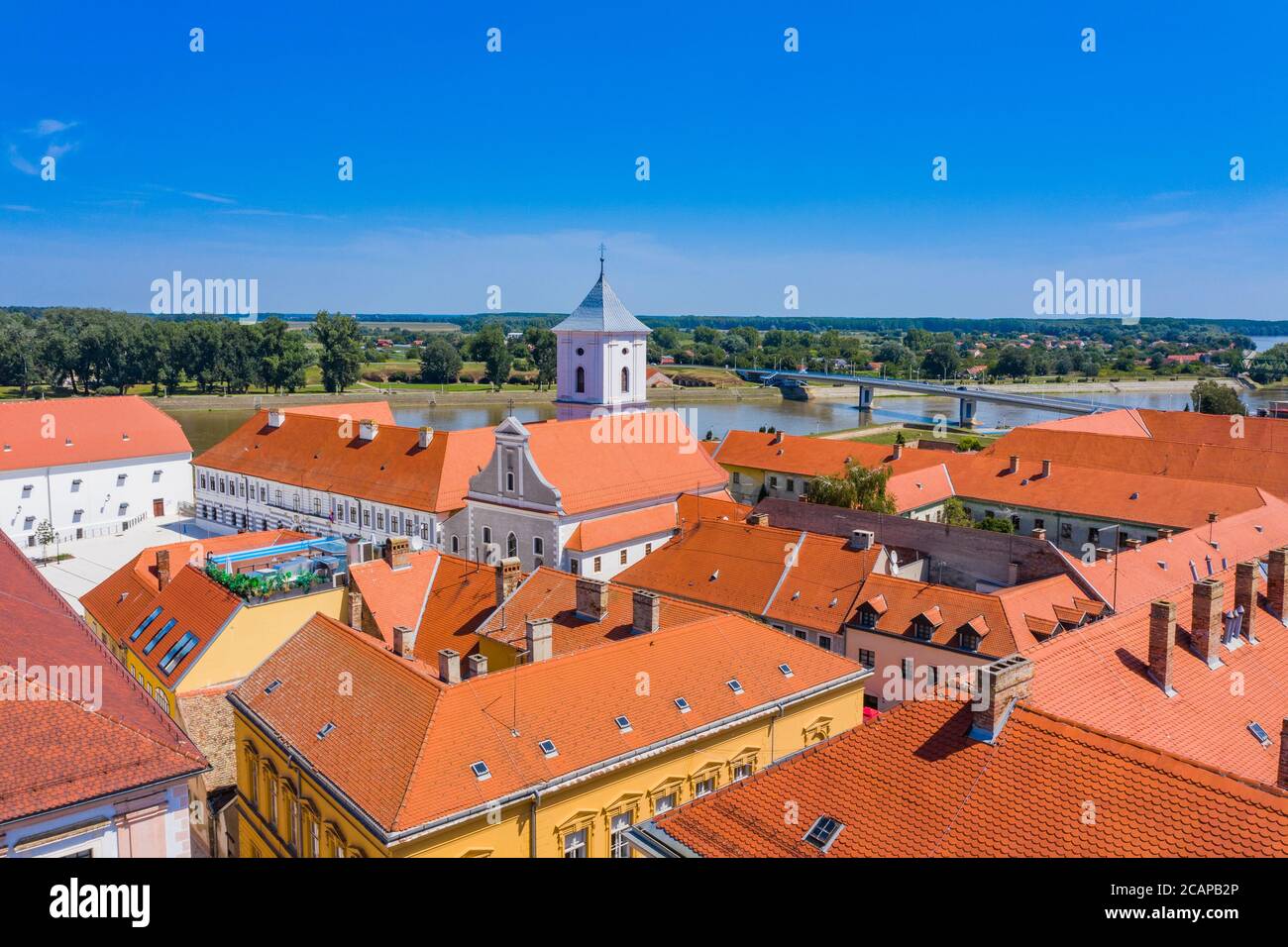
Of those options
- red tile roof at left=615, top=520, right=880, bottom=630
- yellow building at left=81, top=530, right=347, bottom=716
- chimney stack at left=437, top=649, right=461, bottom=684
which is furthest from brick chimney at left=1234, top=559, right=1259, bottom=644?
yellow building at left=81, top=530, right=347, bottom=716

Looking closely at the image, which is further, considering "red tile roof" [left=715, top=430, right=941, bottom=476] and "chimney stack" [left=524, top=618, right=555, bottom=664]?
"red tile roof" [left=715, top=430, right=941, bottom=476]

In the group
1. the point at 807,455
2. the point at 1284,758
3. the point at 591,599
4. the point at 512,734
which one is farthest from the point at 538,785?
the point at 807,455

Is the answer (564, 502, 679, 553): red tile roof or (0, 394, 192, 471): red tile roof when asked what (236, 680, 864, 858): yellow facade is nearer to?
(564, 502, 679, 553): red tile roof

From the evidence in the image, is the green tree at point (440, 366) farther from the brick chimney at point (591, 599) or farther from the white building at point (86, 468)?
the brick chimney at point (591, 599)

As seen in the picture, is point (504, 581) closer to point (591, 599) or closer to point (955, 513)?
point (591, 599)
